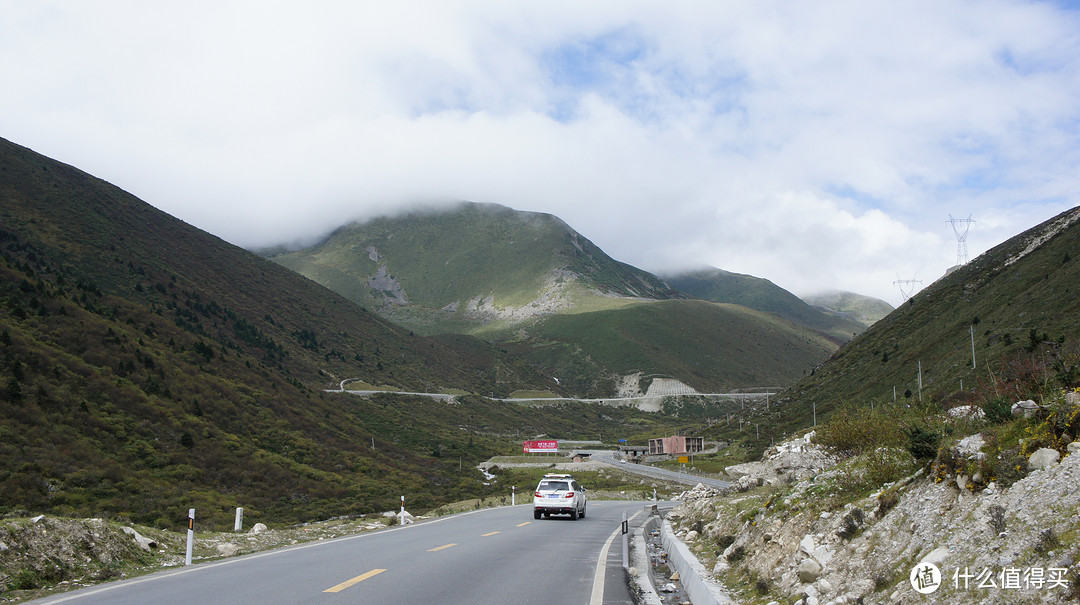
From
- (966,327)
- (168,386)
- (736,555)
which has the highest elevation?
(966,327)

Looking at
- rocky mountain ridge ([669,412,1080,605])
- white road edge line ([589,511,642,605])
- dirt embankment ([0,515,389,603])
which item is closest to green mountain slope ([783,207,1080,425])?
white road edge line ([589,511,642,605])

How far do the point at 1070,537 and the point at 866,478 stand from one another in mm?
4398

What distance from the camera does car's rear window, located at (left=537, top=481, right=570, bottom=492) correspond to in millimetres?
27719

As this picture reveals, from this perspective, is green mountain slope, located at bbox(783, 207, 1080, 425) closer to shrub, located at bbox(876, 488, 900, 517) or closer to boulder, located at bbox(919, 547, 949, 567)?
shrub, located at bbox(876, 488, 900, 517)

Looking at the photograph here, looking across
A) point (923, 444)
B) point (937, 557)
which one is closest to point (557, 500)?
point (923, 444)

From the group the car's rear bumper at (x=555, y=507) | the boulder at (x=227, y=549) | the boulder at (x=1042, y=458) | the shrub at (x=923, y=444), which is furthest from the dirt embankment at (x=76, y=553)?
the car's rear bumper at (x=555, y=507)

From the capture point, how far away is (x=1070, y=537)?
491cm

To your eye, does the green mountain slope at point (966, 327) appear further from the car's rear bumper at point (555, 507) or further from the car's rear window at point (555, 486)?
the car's rear bumper at point (555, 507)

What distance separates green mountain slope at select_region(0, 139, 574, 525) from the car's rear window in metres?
14.3

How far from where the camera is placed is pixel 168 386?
5062cm

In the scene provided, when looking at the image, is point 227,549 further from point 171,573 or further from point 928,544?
point 928,544

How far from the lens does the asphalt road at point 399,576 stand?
9763 mm

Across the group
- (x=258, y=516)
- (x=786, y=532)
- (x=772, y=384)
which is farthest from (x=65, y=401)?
(x=772, y=384)

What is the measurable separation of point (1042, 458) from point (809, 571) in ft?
8.80
